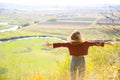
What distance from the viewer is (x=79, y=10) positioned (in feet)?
158

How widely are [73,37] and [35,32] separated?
134 ft

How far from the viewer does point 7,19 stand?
60.9 metres

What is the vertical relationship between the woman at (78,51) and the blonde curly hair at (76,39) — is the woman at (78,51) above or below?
below

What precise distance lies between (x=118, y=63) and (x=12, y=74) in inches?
88.1

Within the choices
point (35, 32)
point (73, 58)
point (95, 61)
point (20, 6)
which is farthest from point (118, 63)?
point (20, 6)

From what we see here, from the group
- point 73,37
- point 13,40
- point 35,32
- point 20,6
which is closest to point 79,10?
point 35,32

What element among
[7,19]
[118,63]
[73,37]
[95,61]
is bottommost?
[7,19]

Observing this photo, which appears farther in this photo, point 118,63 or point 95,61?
point 95,61

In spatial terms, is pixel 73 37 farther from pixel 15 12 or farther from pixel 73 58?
pixel 15 12

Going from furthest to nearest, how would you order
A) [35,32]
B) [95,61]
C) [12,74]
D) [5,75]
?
1. [35,32]
2. [95,61]
3. [12,74]
4. [5,75]

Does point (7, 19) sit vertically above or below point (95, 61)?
below

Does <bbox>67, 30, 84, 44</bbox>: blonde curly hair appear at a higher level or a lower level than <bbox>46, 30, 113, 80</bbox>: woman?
Result: higher

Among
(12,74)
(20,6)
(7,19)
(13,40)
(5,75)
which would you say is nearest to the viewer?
(5,75)

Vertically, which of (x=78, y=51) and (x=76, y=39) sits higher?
(x=76, y=39)
